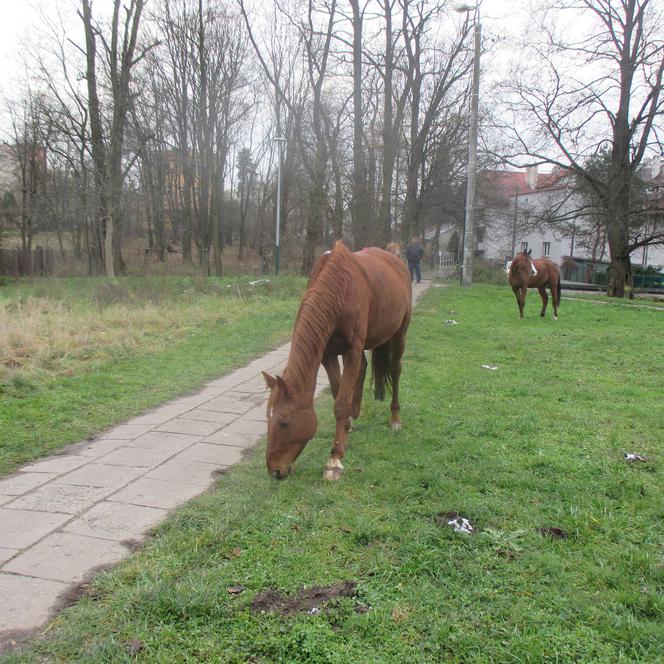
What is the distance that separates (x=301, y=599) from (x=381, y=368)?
3.25m

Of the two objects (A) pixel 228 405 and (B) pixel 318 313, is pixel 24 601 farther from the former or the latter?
(A) pixel 228 405

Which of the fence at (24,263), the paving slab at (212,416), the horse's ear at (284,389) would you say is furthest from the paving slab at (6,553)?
the fence at (24,263)

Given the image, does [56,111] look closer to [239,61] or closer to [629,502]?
[239,61]

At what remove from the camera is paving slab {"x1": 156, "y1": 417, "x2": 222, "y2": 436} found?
512cm

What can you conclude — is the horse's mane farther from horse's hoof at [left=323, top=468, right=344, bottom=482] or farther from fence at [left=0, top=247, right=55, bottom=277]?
fence at [left=0, top=247, right=55, bottom=277]

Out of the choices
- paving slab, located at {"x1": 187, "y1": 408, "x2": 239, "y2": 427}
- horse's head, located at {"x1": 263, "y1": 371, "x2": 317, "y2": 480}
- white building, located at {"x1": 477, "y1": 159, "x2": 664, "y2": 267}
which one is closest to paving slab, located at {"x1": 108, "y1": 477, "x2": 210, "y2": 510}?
horse's head, located at {"x1": 263, "y1": 371, "x2": 317, "y2": 480}

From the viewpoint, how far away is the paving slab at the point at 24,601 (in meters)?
2.27

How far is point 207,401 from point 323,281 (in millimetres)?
2836

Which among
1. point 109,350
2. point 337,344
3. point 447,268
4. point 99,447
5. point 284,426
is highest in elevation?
point 447,268

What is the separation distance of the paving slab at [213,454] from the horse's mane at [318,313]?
111cm

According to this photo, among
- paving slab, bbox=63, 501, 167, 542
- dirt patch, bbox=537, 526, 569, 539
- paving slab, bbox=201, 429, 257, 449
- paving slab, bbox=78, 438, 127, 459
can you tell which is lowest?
paving slab, bbox=78, 438, 127, 459

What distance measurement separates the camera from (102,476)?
3961 mm

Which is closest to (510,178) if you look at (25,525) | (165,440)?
(165,440)

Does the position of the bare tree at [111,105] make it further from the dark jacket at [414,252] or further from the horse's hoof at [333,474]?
the horse's hoof at [333,474]
